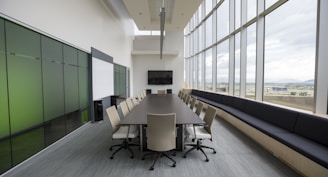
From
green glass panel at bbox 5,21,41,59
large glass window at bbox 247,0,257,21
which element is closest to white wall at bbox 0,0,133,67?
green glass panel at bbox 5,21,41,59

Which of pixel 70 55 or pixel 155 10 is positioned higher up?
pixel 155 10

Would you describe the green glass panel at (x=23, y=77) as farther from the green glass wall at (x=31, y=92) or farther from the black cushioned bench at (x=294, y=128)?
the black cushioned bench at (x=294, y=128)

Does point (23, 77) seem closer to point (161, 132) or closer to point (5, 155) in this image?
point (5, 155)

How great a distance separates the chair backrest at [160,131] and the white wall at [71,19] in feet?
8.35

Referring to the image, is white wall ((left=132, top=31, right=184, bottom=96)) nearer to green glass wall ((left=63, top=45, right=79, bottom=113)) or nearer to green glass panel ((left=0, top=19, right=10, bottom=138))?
green glass wall ((left=63, top=45, right=79, bottom=113))

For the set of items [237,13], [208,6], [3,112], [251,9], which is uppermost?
[208,6]

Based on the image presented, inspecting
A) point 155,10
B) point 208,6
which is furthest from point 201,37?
point 155,10

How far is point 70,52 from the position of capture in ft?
13.5

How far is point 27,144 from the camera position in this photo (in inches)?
108

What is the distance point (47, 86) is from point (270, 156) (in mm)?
4409

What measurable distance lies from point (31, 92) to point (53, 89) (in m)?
0.59

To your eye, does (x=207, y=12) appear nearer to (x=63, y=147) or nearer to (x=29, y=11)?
(x=29, y=11)

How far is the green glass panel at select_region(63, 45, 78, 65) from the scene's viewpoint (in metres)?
3.87

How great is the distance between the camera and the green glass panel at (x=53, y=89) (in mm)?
3174
